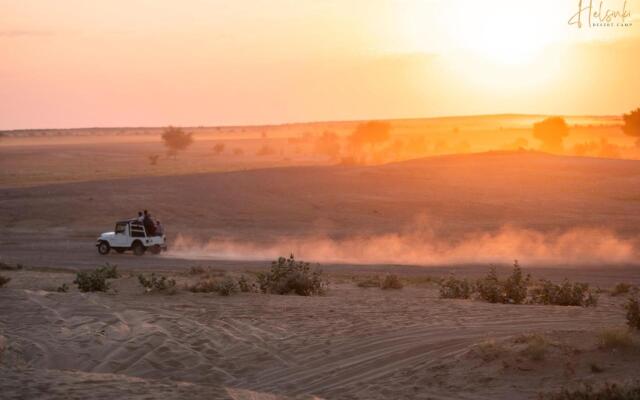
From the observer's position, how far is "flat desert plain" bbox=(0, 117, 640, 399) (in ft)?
37.3

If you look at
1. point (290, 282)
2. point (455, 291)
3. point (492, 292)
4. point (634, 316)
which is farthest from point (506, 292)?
point (634, 316)

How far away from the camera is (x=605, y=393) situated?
375 inches

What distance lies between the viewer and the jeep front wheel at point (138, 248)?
34000mm

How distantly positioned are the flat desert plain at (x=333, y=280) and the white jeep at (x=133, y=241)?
46 cm

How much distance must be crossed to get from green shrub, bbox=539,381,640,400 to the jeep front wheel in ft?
85.3

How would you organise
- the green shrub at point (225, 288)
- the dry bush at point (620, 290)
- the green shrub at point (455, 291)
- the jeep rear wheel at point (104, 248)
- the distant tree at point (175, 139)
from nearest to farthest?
the green shrub at point (225, 288), the green shrub at point (455, 291), the dry bush at point (620, 290), the jeep rear wheel at point (104, 248), the distant tree at point (175, 139)

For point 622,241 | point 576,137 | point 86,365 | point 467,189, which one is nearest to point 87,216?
point 467,189

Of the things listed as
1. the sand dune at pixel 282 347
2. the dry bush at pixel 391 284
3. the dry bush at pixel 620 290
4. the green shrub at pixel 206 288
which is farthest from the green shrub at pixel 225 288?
the dry bush at pixel 620 290

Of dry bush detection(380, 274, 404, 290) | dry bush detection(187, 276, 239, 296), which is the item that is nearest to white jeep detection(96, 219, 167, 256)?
dry bush detection(187, 276, 239, 296)

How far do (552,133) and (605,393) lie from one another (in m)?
99.0

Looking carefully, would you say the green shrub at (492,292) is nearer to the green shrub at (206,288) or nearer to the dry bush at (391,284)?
the dry bush at (391,284)

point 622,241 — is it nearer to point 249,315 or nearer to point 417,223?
point 417,223

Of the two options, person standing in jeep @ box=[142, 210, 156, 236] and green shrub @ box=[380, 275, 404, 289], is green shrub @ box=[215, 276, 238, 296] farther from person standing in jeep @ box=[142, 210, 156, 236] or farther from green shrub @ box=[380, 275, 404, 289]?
person standing in jeep @ box=[142, 210, 156, 236]

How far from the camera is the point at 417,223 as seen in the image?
4159 cm
